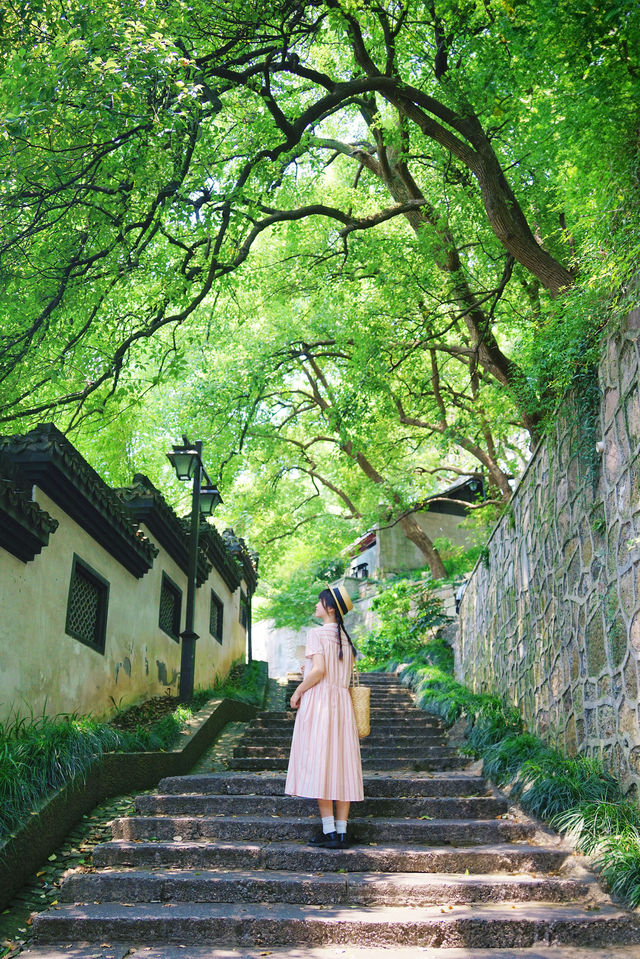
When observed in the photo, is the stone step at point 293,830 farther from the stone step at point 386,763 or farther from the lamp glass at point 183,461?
the lamp glass at point 183,461

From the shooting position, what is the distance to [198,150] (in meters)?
7.73

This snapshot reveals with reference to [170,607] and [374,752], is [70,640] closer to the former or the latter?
[374,752]

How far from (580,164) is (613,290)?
2.88 feet

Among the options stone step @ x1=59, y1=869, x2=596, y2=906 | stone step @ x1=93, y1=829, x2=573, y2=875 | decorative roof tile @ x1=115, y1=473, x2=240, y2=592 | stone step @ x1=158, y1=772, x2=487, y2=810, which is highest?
decorative roof tile @ x1=115, y1=473, x2=240, y2=592

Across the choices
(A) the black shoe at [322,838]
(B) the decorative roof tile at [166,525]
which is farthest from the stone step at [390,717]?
(A) the black shoe at [322,838]

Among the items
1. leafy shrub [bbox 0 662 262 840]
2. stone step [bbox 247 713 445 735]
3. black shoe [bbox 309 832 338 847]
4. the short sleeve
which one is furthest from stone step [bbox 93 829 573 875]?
stone step [bbox 247 713 445 735]

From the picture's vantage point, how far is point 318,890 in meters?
4.66

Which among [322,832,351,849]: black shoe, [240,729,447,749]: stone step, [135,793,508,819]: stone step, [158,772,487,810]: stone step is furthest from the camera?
[240,729,447,749]: stone step

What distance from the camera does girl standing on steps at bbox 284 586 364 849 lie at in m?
5.39

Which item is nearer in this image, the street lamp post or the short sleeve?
the short sleeve

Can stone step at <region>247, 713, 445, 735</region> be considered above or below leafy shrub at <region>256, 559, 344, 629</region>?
below

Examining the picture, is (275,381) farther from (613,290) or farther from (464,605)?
(613,290)

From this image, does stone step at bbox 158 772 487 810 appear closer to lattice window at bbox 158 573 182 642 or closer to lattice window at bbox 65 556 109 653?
lattice window at bbox 65 556 109 653

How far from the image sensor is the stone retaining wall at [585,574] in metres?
5.20
